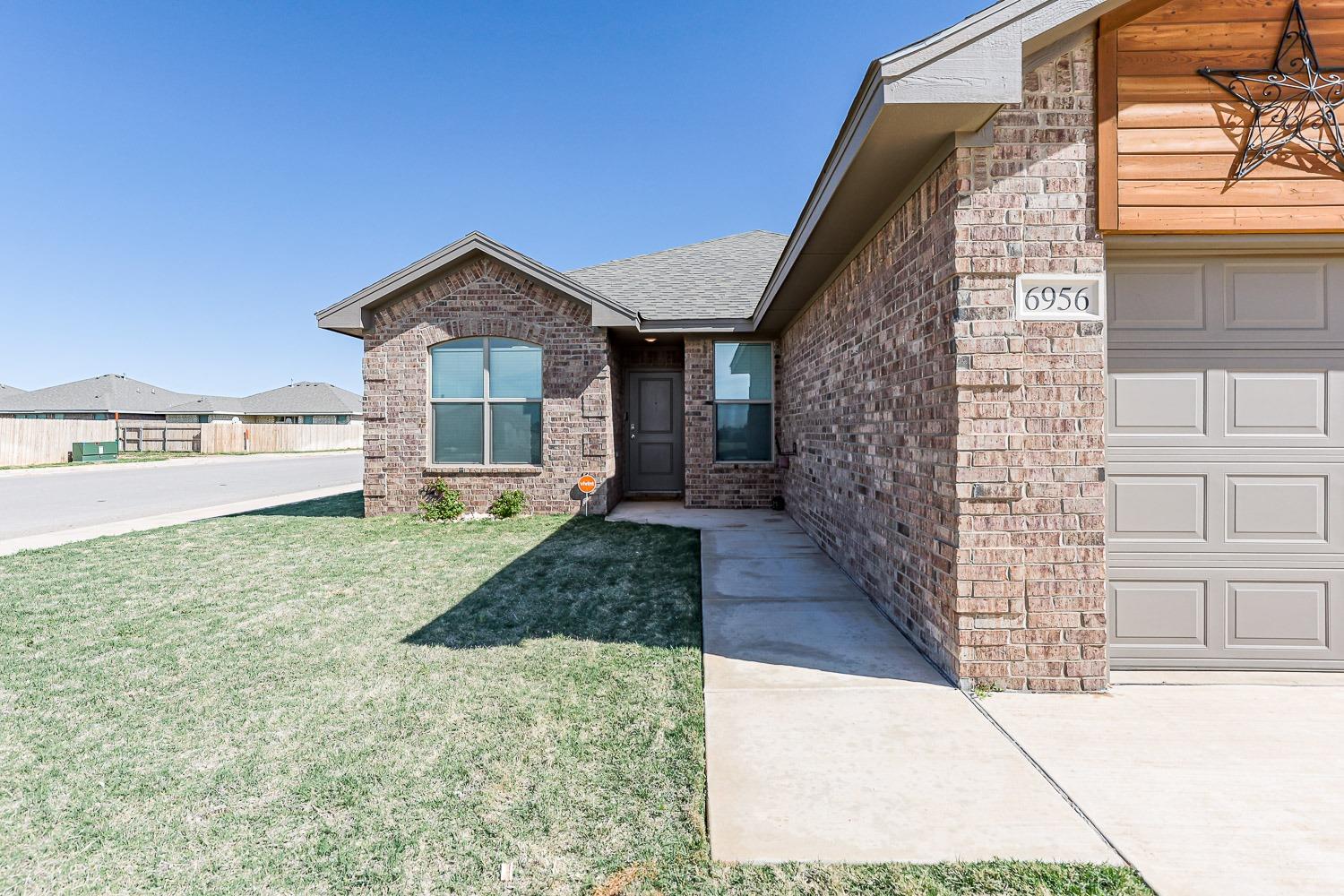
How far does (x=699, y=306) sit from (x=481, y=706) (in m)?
7.98

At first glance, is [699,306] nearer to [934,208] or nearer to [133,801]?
[934,208]

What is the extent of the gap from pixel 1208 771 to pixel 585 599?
3.84 m

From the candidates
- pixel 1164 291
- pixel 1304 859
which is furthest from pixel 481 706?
pixel 1164 291

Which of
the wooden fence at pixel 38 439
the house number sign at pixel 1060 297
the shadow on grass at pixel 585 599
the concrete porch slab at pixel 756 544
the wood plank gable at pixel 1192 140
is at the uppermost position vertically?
the wood plank gable at pixel 1192 140

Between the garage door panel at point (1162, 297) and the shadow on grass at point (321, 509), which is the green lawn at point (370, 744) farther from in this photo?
the shadow on grass at point (321, 509)

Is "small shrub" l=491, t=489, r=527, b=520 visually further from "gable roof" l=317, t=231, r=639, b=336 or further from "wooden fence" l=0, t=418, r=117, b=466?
"wooden fence" l=0, t=418, r=117, b=466

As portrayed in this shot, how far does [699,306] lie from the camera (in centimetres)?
984

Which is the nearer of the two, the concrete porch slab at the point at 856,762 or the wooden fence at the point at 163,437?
the concrete porch slab at the point at 856,762

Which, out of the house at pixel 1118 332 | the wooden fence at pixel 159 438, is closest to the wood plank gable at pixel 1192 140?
the house at pixel 1118 332

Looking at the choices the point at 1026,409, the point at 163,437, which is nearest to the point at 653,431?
the point at 1026,409

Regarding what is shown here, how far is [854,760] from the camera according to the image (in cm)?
248

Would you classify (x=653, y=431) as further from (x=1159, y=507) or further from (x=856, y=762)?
(x=856, y=762)

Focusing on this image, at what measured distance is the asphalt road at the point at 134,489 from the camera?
9742 millimetres

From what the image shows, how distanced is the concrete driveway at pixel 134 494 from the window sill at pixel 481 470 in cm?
406
